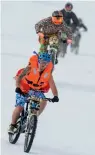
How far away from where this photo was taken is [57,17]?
12.2 meters

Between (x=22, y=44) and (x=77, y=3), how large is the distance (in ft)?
59.7

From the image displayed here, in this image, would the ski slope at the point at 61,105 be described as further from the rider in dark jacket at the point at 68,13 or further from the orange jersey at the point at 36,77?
the rider in dark jacket at the point at 68,13

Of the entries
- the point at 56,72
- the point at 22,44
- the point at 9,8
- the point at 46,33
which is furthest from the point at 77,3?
the point at 46,33

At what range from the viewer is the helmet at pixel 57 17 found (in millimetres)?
12120

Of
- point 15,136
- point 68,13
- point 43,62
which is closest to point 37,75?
point 43,62

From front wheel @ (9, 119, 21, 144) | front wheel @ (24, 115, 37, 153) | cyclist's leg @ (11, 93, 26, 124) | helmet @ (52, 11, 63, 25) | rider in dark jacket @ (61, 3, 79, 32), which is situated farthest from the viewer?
rider in dark jacket @ (61, 3, 79, 32)

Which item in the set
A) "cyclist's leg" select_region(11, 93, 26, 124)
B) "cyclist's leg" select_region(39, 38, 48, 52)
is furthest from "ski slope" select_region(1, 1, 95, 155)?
"cyclist's leg" select_region(39, 38, 48, 52)

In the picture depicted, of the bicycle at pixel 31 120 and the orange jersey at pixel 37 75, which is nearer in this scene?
the bicycle at pixel 31 120

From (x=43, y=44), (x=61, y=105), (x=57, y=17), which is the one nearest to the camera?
(x=57, y=17)

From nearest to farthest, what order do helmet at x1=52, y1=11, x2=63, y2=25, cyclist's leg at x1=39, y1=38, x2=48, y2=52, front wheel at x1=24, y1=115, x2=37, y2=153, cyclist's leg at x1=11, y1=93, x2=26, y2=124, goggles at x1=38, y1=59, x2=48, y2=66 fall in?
front wheel at x1=24, y1=115, x2=37, y2=153, goggles at x1=38, y1=59, x2=48, y2=66, cyclist's leg at x1=11, y1=93, x2=26, y2=124, helmet at x1=52, y1=11, x2=63, y2=25, cyclist's leg at x1=39, y1=38, x2=48, y2=52

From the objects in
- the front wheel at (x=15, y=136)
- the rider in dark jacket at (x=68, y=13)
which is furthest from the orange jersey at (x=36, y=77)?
the rider in dark jacket at (x=68, y=13)

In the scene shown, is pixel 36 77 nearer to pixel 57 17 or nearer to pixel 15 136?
pixel 15 136

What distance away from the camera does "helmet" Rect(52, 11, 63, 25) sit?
12120 millimetres

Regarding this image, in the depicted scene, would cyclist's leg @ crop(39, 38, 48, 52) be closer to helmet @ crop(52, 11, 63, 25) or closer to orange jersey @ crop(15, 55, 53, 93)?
helmet @ crop(52, 11, 63, 25)
